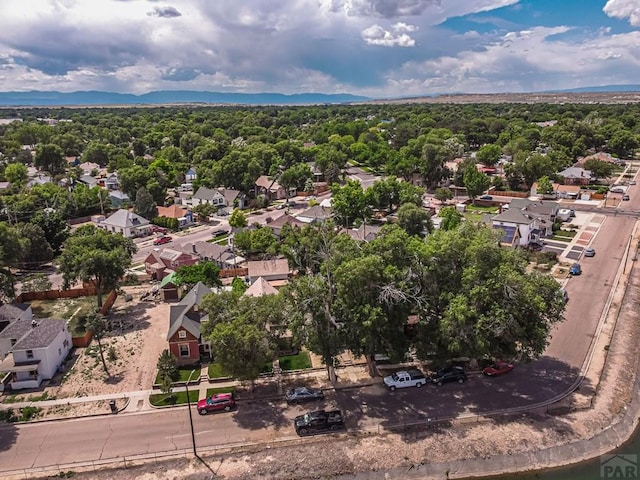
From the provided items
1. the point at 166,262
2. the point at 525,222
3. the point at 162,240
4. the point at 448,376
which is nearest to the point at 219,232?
the point at 162,240

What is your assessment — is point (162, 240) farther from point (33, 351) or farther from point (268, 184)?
point (33, 351)

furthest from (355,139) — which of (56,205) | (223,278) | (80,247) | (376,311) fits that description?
(376,311)

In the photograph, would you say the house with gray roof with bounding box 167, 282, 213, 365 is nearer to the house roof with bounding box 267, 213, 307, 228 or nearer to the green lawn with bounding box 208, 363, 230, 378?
the green lawn with bounding box 208, 363, 230, 378

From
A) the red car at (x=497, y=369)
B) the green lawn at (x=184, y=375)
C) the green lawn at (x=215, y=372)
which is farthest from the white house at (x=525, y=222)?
the green lawn at (x=184, y=375)

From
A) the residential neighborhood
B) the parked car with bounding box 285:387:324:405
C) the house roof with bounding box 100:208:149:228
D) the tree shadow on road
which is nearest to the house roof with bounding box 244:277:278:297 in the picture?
the residential neighborhood

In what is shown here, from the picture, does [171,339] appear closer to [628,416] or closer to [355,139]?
[628,416]
